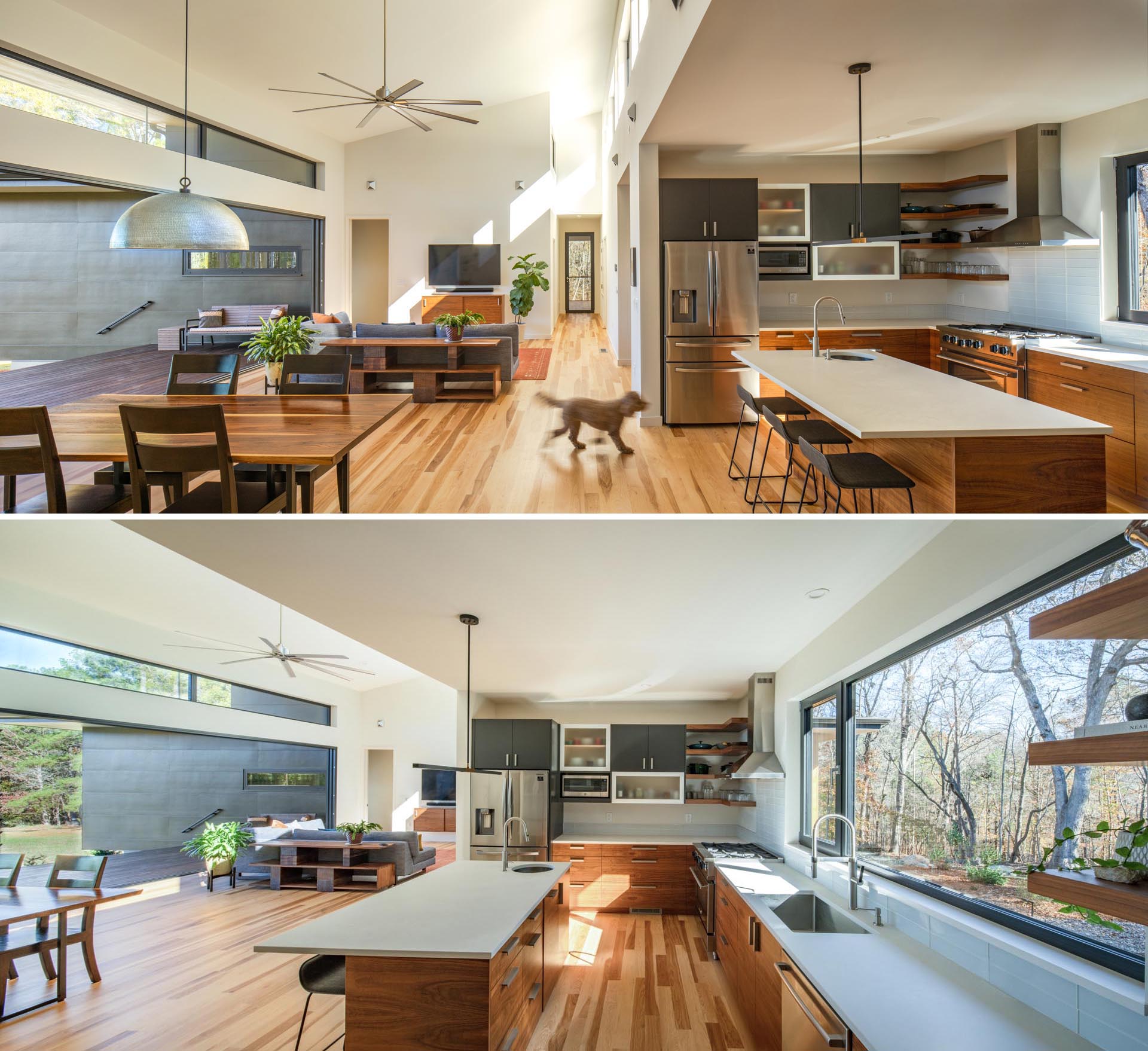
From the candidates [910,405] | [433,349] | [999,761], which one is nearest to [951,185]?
[433,349]

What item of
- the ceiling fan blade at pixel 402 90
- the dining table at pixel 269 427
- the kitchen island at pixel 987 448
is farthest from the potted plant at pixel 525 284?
the kitchen island at pixel 987 448

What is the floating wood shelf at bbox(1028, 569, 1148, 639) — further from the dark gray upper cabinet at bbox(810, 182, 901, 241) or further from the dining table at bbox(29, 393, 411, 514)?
the dark gray upper cabinet at bbox(810, 182, 901, 241)

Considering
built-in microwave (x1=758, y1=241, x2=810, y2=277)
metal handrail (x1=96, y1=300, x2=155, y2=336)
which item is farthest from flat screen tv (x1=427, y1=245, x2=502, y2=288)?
built-in microwave (x1=758, y1=241, x2=810, y2=277)

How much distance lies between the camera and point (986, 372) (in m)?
7.17

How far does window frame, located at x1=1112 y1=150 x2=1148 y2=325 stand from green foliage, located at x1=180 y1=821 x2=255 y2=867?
1028 cm

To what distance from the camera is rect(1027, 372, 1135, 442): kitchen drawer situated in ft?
17.4

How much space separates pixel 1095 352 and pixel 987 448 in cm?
264

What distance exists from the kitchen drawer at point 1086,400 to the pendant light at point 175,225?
4.74m

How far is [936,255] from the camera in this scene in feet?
29.2

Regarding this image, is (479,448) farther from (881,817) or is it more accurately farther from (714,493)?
(881,817)

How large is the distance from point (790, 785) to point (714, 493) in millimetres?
3018

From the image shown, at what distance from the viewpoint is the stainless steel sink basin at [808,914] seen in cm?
490

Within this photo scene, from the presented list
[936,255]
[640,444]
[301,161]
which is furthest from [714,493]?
[301,161]

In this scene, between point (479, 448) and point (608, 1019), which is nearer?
point (608, 1019)
